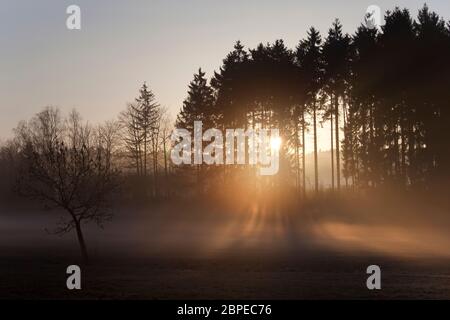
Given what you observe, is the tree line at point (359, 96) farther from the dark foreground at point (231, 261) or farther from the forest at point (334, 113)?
the dark foreground at point (231, 261)

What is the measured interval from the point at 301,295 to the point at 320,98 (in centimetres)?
4988

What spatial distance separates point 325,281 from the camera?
65.5 feet

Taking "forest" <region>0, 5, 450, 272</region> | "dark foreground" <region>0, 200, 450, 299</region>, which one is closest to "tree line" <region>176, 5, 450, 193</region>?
"forest" <region>0, 5, 450, 272</region>

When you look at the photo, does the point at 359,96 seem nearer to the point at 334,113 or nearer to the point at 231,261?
the point at 334,113

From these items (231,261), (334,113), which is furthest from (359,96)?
(231,261)

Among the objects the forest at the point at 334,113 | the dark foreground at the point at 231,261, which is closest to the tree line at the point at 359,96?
the forest at the point at 334,113

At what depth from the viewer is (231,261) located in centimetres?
2828

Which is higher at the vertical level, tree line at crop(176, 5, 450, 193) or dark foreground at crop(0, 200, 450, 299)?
tree line at crop(176, 5, 450, 193)

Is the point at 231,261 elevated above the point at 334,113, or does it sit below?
below

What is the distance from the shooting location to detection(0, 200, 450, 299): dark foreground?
55.7ft

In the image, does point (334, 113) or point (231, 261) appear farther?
point (334, 113)

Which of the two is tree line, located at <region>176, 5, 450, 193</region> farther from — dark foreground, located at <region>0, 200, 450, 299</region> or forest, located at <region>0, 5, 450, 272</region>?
dark foreground, located at <region>0, 200, 450, 299</region>

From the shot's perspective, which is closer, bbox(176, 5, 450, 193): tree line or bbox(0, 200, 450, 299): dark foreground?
bbox(0, 200, 450, 299): dark foreground

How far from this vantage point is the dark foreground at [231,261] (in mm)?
16969
